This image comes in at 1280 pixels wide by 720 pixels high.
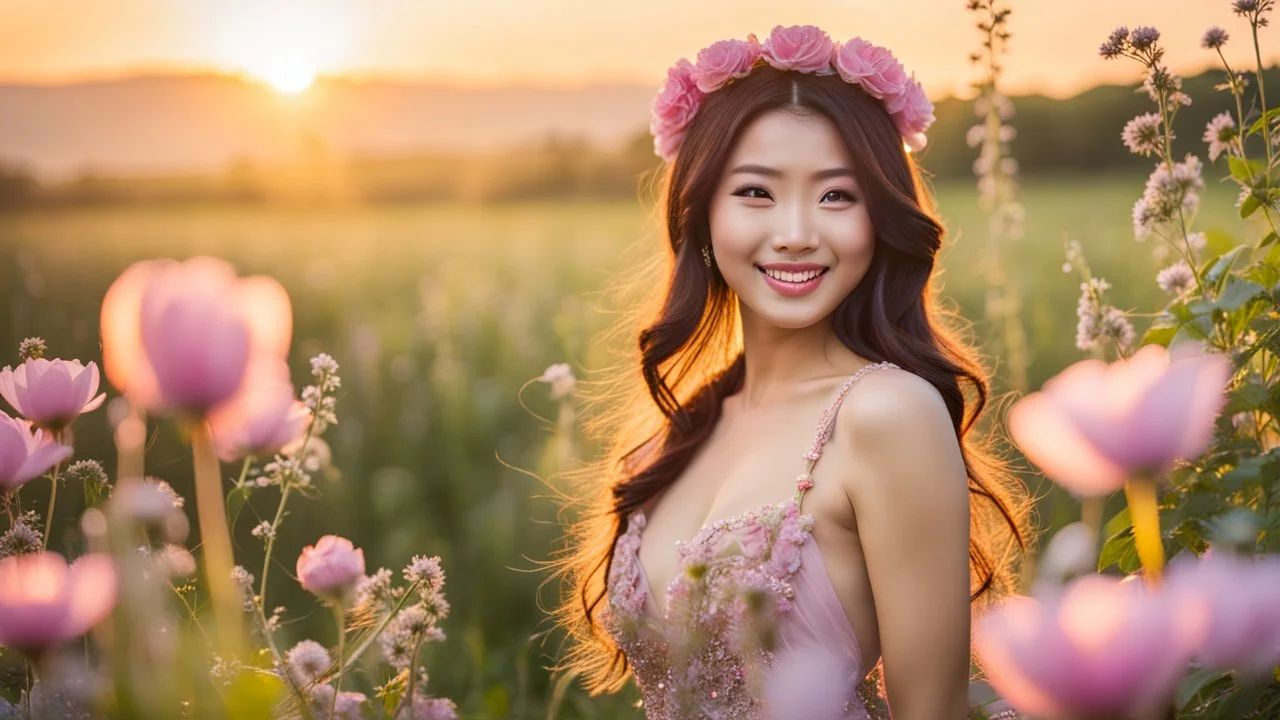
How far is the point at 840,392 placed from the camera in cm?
194

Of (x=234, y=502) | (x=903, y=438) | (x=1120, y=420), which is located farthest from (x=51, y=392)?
(x=903, y=438)

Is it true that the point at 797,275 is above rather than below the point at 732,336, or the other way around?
above

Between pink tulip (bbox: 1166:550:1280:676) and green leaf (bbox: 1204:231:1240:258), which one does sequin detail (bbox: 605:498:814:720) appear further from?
pink tulip (bbox: 1166:550:1280:676)

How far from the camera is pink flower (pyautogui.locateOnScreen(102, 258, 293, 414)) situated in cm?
68

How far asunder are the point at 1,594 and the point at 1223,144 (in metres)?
1.75

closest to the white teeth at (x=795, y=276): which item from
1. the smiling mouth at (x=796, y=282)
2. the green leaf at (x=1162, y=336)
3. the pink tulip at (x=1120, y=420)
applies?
the smiling mouth at (x=796, y=282)

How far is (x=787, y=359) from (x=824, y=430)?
27cm

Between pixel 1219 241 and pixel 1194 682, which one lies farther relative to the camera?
pixel 1219 241

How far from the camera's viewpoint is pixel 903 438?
175cm

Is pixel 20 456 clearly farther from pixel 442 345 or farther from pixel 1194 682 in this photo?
pixel 442 345

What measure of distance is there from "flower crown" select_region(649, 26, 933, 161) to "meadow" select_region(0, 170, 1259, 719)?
53 centimetres

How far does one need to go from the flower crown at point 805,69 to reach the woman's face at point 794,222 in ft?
0.38

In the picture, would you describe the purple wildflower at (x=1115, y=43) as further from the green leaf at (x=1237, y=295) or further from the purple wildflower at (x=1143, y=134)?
→ the green leaf at (x=1237, y=295)

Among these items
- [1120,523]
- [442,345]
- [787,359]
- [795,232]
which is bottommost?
[1120,523]
